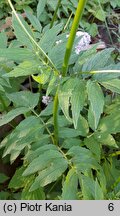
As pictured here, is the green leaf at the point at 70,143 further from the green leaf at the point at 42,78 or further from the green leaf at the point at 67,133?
the green leaf at the point at 42,78

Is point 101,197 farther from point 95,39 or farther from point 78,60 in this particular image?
point 95,39

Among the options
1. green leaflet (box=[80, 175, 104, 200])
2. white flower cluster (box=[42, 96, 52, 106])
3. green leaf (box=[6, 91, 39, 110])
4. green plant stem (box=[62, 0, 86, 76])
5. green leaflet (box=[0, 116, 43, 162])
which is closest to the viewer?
green plant stem (box=[62, 0, 86, 76])

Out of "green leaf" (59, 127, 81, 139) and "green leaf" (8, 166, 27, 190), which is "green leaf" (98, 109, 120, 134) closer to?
"green leaf" (59, 127, 81, 139)

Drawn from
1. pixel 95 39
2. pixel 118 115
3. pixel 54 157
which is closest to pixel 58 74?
pixel 54 157

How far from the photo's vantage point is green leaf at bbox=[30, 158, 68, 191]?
154cm

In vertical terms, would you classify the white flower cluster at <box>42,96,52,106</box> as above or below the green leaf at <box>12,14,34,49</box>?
below

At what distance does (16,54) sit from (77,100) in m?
0.28

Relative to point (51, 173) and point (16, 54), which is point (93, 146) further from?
point (16, 54)

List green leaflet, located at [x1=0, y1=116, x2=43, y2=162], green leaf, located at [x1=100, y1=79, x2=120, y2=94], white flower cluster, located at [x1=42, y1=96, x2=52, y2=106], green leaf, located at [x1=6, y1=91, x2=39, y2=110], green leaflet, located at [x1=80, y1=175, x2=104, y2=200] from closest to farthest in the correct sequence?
green leaf, located at [x1=100, y1=79, x2=120, y2=94] → green leaflet, located at [x1=80, y1=175, x2=104, y2=200] → green leaflet, located at [x1=0, y1=116, x2=43, y2=162] → green leaf, located at [x1=6, y1=91, x2=39, y2=110] → white flower cluster, located at [x1=42, y1=96, x2=52, y2=106]

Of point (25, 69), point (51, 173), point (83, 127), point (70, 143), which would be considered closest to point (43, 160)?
point (51, 173)

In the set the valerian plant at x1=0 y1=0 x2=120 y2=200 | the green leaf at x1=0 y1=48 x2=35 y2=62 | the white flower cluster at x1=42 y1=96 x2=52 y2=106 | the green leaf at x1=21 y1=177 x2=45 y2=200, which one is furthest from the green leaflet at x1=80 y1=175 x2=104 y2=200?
the white flower cluster at x1=42 y1=96 x2=52 y2=106

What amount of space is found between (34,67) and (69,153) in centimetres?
42

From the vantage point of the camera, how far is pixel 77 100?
125 centimetres

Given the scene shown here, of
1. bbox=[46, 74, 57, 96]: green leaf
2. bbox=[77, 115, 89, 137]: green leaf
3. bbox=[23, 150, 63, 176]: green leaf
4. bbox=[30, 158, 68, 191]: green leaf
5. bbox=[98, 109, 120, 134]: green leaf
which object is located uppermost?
bbox=[46, 74, 57, 96]: green leaf
